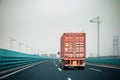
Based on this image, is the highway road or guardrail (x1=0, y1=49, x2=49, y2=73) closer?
the highway road

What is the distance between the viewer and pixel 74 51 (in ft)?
69.5

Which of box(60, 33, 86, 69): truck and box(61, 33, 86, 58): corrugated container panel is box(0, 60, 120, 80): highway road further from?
box(61, 33, 86, 58): corrugated container panel

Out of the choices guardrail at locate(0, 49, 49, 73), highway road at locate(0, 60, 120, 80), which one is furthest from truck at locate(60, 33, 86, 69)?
guardrail at locate(0, 49, 49, 73)

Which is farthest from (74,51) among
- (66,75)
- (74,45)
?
(66,75)

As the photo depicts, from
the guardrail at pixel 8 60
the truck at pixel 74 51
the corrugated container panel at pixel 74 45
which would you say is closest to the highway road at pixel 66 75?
the guardrail at pixel 8 60

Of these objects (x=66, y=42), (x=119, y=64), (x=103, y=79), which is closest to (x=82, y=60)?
(x=66, y=42)

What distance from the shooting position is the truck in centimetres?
2078

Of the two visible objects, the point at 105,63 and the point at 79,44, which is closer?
the point at 79,44

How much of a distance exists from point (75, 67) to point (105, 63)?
10.4 meters

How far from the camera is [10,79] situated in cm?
1234

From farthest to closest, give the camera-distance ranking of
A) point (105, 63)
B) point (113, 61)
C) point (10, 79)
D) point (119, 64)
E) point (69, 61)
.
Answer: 1. point (105, 63)
2. point (113, 61)
3. point (119, 64)
4. point (69, 61)
5. point (10, 79)

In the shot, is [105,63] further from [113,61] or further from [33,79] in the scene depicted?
[33,79]

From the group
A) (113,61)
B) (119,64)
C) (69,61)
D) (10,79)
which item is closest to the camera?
(10,79)

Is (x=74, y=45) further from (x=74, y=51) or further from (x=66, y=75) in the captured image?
(x=66, y=75)
